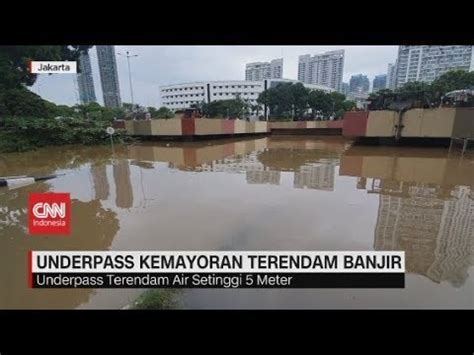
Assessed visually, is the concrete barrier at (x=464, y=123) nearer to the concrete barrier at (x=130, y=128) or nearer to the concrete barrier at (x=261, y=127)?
the concrete barrier at (x=261, y=127)

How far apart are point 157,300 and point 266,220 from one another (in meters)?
1.64

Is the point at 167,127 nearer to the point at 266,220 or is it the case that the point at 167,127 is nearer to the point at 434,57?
the point at 266,220

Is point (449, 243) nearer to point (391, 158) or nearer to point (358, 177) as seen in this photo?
point (358, 177)

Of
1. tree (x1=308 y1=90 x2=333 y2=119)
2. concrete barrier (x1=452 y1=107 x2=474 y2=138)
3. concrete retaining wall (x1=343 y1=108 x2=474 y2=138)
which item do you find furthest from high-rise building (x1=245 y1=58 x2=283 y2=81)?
tree (x1=308 y1=90 x2=333 y2=119)

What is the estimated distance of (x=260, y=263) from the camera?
1.71m

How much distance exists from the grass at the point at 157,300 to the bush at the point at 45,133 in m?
8.50

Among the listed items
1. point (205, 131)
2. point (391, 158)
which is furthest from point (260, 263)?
point (205, 131)

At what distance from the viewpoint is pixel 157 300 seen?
1.72 meters

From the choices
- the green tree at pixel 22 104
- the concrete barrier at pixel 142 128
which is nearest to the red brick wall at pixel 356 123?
the concrete barrier at pixel 142 128

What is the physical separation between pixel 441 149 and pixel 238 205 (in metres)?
7.95

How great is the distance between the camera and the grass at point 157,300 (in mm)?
1678
